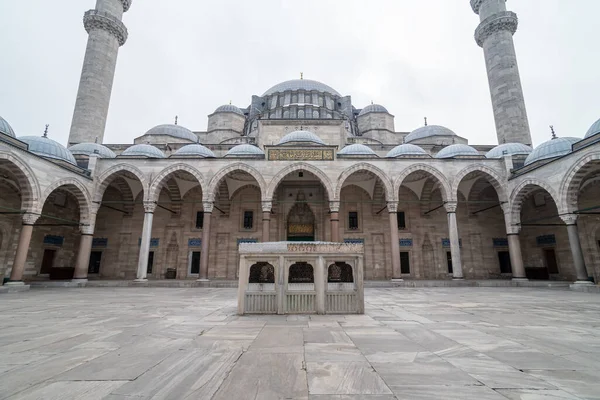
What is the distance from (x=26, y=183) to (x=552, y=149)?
77.7 ft

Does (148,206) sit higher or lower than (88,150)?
lower

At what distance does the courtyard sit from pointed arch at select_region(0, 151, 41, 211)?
8818 mm

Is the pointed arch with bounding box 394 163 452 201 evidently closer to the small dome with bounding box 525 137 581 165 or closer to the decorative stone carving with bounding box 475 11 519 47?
the small dome with bounding box 525 137 581 165

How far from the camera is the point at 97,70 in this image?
20.8 meters

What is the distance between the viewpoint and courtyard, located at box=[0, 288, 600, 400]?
2166 millimetres

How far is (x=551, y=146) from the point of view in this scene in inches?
556

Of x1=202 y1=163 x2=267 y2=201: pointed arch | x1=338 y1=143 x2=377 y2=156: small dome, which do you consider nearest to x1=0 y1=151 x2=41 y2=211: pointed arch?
x1=202 y1=163 x2=267 y2=201: pointed arch

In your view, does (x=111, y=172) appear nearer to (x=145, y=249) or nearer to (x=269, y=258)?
(x=145, y=249)

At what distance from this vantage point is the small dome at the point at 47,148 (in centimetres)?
1383

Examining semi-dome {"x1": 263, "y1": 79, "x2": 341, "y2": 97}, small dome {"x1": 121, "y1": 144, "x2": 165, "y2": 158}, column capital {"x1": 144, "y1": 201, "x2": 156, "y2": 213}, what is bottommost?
column capital {"x1": 144, "y1": 201, "x2": 156, "y2": 213}

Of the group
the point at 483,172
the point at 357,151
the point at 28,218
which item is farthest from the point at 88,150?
the point at 483,172

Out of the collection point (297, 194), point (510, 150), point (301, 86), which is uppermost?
point (301, 86)

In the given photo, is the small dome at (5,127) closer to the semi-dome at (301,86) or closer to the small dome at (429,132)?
the semi-dome at (301,86)

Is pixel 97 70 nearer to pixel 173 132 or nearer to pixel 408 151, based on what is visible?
pixel 173 132
